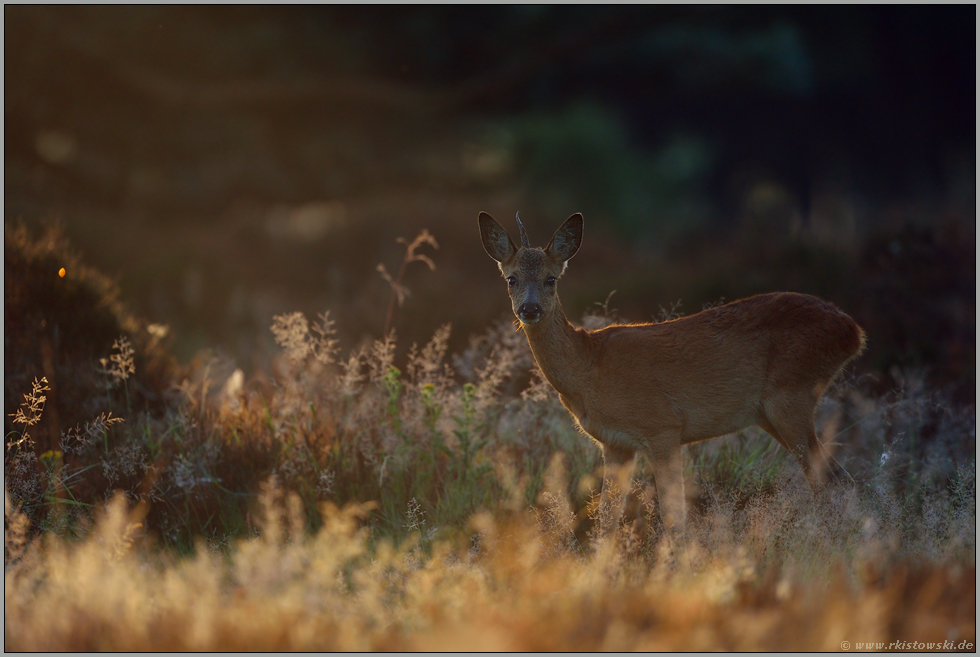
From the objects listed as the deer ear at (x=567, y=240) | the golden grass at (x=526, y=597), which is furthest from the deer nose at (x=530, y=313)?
the golden grass at (x=526, y=597)

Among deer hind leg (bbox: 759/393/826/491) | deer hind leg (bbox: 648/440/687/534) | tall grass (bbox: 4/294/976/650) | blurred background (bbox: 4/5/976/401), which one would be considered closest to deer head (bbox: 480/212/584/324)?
tall grass (bbox: 4/294/976/650)

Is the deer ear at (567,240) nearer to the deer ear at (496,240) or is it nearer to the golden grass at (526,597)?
the deer ear at (496,240)

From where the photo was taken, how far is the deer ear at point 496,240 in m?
5.41

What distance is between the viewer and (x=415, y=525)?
446 centimetres

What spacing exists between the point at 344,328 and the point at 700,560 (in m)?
8.58

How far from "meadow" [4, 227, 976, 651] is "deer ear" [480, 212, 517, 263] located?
1015 millimetres

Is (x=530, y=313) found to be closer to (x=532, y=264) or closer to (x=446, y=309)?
(x=532, y=264)

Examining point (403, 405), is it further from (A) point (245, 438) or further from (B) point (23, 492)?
(B) point (23, 492)

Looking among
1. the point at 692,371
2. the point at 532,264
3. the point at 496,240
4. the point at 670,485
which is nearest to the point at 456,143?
the point at 496,240

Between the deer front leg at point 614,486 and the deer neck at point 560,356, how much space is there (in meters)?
Answer: 0.47

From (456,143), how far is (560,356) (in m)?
15.6

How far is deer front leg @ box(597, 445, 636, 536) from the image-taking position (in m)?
4.35

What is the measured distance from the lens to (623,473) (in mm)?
4773

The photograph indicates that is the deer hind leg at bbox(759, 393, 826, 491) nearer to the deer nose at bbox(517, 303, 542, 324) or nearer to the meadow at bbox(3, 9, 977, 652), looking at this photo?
the meadow at bbox(3, 9, 977, 652)
